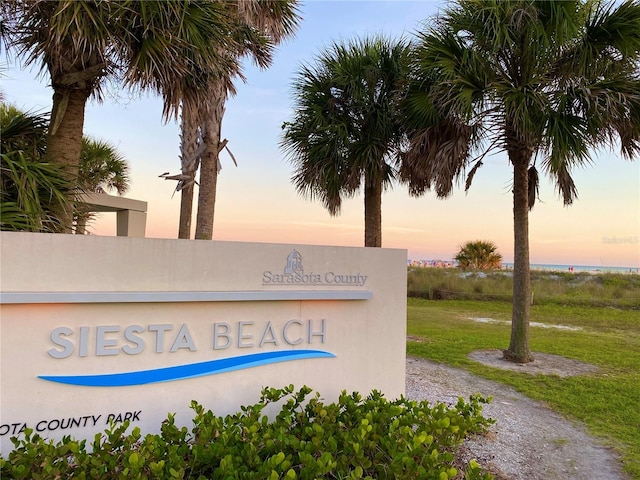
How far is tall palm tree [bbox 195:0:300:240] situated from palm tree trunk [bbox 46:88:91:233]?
2.13 meters

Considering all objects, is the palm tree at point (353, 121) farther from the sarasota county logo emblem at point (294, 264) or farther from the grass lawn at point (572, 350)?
the sarasota county logo emblem at point (294, 264)

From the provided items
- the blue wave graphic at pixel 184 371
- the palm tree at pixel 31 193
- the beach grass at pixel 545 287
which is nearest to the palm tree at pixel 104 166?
the palm tree at pixel 31 193

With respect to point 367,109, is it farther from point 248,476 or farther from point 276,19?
point 248,476

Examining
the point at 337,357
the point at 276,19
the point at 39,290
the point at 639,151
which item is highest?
the point at 276,19

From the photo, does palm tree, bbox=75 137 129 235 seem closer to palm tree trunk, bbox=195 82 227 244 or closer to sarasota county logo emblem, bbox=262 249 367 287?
palm tree trunk, bbox=195 82 227 244

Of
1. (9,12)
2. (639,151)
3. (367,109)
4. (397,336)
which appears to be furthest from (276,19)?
(639,151)

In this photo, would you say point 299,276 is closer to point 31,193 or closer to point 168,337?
point 168,337

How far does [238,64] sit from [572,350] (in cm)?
831

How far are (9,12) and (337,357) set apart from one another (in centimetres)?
523

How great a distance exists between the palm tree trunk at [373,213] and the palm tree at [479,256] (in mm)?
19658

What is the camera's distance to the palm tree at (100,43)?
14.9 feet

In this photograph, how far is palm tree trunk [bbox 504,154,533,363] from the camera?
7773 millimetres

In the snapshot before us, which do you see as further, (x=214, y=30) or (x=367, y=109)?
(x=367, y=109)

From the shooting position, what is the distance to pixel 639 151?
745cm
